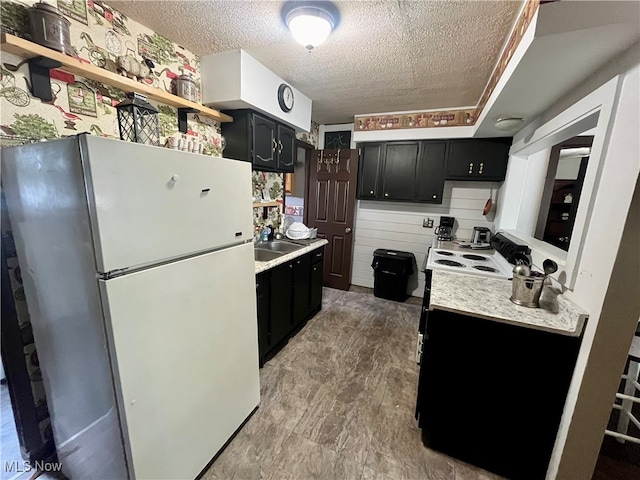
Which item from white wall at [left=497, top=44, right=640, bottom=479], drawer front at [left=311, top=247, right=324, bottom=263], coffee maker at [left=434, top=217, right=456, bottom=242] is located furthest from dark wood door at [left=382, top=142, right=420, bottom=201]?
white wall at [left=497, top=44, right=640, bottom=479]

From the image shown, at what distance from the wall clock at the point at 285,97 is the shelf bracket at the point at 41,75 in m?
1.52

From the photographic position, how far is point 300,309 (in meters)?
2.78

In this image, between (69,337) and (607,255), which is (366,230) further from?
(69,337)

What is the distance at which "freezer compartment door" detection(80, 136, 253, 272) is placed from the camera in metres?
0.90

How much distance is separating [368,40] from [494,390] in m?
2.20

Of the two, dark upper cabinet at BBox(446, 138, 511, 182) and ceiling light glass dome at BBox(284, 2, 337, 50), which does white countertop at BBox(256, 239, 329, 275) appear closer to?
ceiling light glass dome at BBox(284, 2, 337, 50)

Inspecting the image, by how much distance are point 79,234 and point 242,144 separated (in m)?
1.58

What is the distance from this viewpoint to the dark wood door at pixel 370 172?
3590 mm

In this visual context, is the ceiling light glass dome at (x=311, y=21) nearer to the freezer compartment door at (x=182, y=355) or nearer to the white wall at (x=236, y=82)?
the white wall at (x=236, y=82)

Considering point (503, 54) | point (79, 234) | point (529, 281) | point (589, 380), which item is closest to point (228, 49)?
point (79, 234)

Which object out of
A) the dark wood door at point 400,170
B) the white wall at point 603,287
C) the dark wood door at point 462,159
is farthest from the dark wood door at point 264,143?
the white wall at point 603,287

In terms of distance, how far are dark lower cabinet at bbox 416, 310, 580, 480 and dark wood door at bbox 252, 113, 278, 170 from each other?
6.08ft

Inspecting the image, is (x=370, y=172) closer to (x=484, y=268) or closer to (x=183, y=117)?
(x=484, y=268)

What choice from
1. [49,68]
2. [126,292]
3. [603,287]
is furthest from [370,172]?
[126,292]
